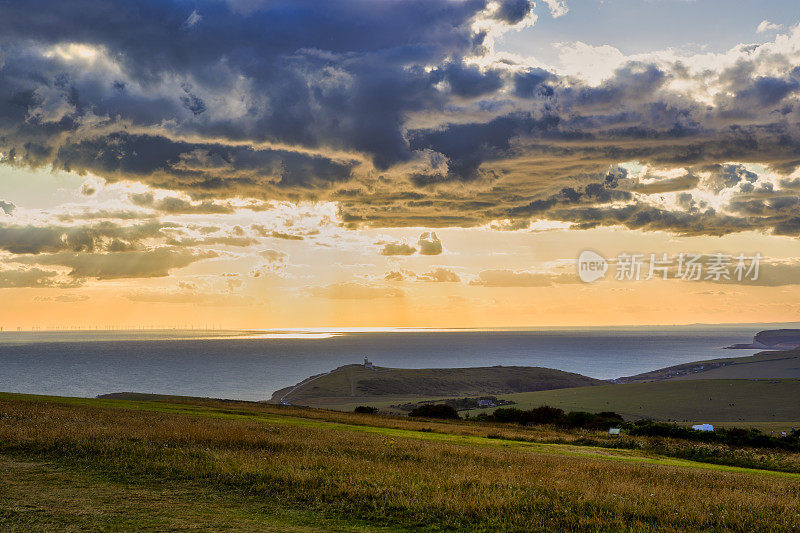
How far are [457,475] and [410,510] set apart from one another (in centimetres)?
447

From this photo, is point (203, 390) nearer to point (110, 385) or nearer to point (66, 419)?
point (110, 385)

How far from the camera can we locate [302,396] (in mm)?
131875

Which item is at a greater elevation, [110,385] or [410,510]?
[410,510]

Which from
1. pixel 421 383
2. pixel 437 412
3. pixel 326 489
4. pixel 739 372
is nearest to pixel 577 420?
pixel 437 412

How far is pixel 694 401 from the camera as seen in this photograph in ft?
349

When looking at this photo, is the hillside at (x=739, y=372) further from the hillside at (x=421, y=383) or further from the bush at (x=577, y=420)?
the bush at (x=577, y=420)

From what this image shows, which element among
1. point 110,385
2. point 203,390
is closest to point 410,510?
point 203,390

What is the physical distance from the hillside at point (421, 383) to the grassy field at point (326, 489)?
99814 millimetres

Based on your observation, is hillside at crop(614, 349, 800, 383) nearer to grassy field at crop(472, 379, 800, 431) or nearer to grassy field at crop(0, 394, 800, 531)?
grassy field at crop(472, 379, 800, 431)

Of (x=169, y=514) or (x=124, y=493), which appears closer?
(x=169, y=514)

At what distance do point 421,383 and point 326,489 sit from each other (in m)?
141

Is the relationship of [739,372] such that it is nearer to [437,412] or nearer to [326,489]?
[437,412]

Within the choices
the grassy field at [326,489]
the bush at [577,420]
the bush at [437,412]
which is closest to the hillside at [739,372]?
the bush at [577,420]

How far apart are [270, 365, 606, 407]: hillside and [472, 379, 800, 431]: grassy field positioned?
93.6 feet
